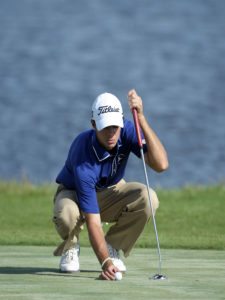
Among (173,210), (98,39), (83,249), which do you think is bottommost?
(83,249)

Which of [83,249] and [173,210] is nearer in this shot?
[83,249]

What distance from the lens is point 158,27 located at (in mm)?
48094

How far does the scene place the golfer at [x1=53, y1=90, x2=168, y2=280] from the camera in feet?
28.1

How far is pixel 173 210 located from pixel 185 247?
3558 mm

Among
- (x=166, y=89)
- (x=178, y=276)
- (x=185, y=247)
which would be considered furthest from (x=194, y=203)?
(x=166, y=89)

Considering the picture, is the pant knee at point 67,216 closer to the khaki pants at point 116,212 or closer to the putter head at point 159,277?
the khaki pants at point 116,212

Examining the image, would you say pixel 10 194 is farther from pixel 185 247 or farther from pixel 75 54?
pixel 75 54

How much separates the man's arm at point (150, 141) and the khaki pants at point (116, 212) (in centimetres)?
37

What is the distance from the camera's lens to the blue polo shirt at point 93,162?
8.61m

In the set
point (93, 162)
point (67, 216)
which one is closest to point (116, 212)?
point (67, 216)

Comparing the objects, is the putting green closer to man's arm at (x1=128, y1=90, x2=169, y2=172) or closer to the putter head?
the putter head

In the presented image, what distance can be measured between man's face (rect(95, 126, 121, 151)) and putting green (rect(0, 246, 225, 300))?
2.88 ft

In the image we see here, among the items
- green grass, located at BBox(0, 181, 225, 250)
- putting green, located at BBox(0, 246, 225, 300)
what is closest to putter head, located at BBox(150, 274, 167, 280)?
putting green, located at BBox(0, 246, 225, 300)

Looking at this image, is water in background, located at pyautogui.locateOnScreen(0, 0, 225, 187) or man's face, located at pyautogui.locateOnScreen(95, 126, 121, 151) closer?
man's face, located at pyautogui.locateOnScreen(95, 126, 121, 151)
